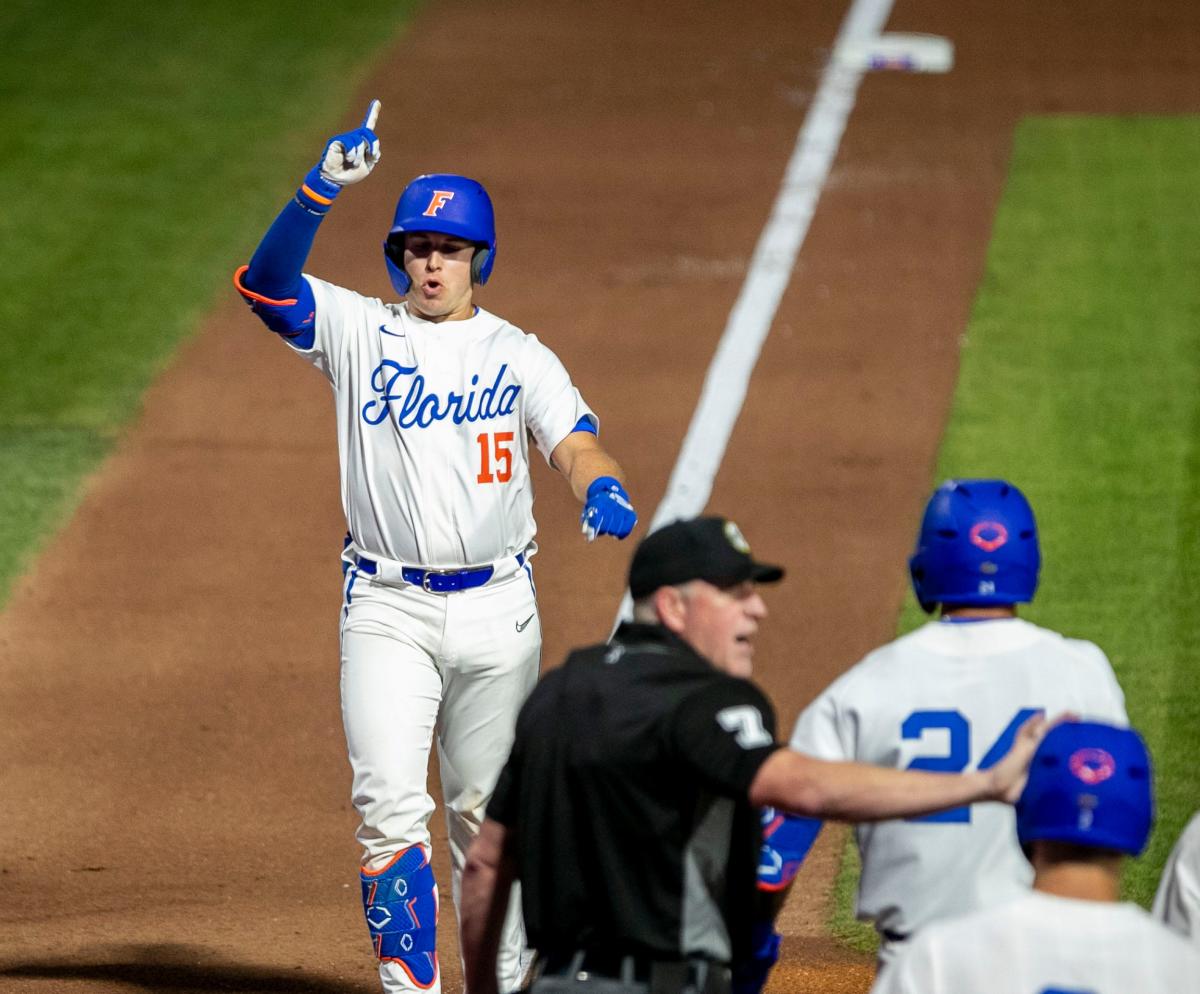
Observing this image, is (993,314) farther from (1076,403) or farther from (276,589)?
(276,589)

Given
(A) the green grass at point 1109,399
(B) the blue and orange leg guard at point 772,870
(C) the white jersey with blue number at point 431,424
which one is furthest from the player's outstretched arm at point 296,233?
(A) the green grass at point 1109,399

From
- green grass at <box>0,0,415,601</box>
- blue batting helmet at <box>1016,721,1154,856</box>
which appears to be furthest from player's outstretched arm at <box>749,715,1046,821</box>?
green grass at <box>0,0,415,601</box>

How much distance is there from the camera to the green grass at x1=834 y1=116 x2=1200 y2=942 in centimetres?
823

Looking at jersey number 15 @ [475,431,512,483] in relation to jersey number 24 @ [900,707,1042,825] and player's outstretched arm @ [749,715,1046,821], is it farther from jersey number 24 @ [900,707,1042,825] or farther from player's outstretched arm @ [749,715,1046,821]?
player's outstretched arm @ [749,715,1046,821]

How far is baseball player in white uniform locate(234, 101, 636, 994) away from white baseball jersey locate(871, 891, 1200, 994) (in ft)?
7.87

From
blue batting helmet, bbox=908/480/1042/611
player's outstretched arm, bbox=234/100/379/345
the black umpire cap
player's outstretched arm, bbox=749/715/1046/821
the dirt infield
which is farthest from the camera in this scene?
the dirt infield

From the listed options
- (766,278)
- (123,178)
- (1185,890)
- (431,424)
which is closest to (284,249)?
(431,424)

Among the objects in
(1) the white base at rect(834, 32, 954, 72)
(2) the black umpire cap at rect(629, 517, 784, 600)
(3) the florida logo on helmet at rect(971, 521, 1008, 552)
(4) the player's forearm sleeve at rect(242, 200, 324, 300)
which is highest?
(1) the white base at rect(834, 32, 954, 72)

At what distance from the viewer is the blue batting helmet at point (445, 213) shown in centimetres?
567

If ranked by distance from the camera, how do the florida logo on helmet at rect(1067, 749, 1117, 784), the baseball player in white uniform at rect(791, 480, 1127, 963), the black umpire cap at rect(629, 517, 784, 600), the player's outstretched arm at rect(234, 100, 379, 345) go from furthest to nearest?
the player's outstretched arm at rect(234, 100, 379, 345) → the baseball player in white uniform at rect(791, 480, 1127, 963) → the black umpire cap at rect(629, 517, 784, 600) → the florida logo on helmet at rect(1067, 749, 1117, 784)

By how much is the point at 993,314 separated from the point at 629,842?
25.3 feet

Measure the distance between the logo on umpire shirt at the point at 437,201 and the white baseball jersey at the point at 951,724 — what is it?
2119 mm

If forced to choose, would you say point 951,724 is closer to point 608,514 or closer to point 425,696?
point 608,514

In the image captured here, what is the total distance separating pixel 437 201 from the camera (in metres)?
5.70
